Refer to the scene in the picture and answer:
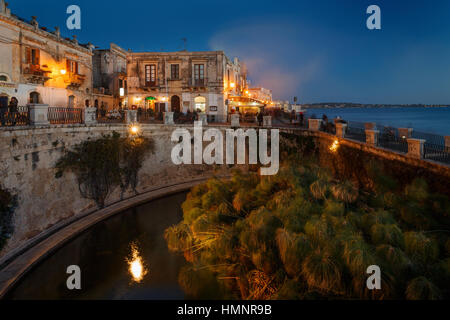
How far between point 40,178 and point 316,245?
11221mm

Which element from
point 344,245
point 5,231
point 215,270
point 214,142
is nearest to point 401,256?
point 344,245

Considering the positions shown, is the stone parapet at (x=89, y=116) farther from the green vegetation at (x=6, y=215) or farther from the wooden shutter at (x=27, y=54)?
the wooden shutter at (x=27, y=54)

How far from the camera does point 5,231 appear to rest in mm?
10430

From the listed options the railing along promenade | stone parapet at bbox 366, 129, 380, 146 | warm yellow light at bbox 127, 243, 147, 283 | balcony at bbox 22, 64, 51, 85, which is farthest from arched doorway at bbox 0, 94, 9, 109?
stone parapet at bbox 366, 129, 380, 146

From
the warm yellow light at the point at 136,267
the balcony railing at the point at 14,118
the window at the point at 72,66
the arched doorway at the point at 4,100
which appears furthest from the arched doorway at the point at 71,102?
the warm yellow light at the point at 136,267

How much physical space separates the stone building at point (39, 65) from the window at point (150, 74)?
4.60 meters

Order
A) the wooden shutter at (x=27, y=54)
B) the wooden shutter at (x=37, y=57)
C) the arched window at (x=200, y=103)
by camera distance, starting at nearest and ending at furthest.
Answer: the wooden shutter at (x=27, y=54) → the wooden shutter at (x=37, y=57) → the arched window at (x=200, y=103)

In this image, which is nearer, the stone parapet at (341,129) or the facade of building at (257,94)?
the stone parapet at (341,129)

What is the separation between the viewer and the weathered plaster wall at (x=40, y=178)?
431 inches

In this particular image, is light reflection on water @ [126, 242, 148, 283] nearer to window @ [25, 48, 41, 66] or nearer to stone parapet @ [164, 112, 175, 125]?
stone parapet @ [164, 112, 175, 125]

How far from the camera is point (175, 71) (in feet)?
87.8

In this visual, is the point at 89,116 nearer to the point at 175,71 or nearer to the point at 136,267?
the point at 136,267

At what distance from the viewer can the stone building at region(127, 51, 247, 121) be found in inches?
1040
